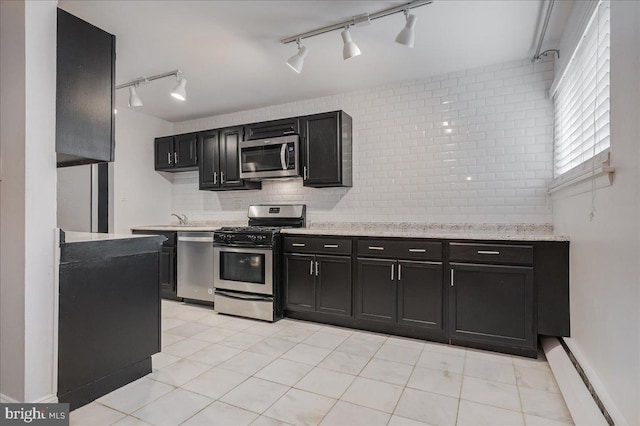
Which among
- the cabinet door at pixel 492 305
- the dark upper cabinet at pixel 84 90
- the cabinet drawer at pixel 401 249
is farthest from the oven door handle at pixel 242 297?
the dark upper cabinet at pixel 84 90

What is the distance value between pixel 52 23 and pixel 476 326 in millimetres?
3490

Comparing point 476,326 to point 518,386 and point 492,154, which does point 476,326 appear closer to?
point 518,386

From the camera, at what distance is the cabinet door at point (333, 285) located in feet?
10.7

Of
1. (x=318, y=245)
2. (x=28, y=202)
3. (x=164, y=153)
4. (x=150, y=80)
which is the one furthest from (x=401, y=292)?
(x=164, y=153)

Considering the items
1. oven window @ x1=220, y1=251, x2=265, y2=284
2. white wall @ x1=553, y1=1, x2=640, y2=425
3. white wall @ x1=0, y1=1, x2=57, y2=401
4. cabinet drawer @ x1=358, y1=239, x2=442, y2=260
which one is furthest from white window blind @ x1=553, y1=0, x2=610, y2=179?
white wall @ x1=0, y1=1, x2=57, y2=401

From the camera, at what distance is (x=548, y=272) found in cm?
256

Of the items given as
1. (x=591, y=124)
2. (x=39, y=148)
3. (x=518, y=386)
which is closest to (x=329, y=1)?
(x=591, y=124)

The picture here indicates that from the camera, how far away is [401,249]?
304cm

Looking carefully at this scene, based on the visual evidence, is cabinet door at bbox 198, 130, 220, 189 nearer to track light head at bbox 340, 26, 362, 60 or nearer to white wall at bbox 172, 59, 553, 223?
white wall at bbox 172, 59, 553, 223

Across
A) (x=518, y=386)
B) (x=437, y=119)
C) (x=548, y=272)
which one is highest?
(x=437, y=119)

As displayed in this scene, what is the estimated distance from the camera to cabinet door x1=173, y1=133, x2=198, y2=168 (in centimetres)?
466

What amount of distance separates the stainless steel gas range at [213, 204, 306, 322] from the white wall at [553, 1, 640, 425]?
8.43 feet

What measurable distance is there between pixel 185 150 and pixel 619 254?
4.68 meters

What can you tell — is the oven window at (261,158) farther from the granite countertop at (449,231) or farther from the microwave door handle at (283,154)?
the granite countertop at (449,231)
